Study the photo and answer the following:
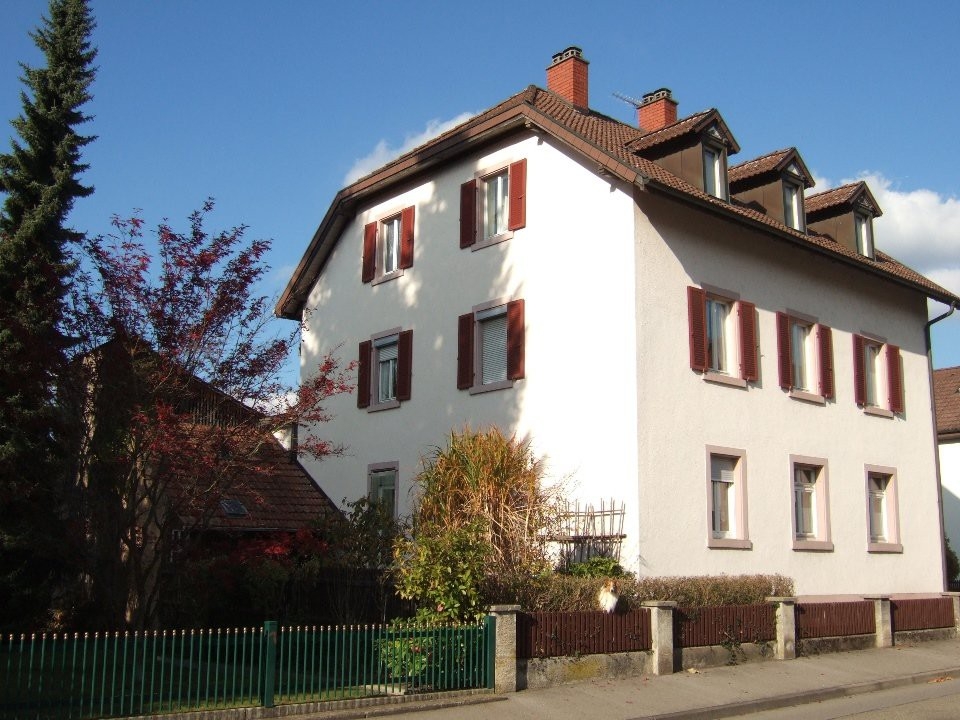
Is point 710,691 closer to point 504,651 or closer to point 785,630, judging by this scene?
A: point 504,651

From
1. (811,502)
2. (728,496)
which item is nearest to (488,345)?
(728,496)

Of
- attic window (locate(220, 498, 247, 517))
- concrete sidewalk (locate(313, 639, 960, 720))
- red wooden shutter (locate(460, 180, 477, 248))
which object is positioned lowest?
concrete sidewalk (locate(313, 639, 960, 720))

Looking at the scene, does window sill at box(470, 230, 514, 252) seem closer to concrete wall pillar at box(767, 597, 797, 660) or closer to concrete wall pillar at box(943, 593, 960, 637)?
concrete wall pillar at box(767, 597, 797, 660)

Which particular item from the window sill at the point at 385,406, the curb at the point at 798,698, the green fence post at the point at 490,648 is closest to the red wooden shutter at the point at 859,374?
the curb at the point at 798,698

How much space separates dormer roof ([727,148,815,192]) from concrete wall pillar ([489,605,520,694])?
38.0 ft

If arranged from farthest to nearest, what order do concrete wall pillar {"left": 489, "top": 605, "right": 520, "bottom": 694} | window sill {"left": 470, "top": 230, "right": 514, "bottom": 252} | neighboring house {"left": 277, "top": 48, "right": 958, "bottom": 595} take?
window sill {"left": 470, "top": 230, "right": 514, "bottom": 252} → neighboring house {"left": 277, "top": 48, "right": 958, "bottom": 595} → concrete wall pillar {"left": 489, "top": 605, "right": 520, "bottom": 694}

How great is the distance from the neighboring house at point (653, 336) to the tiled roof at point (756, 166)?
0.25 ft

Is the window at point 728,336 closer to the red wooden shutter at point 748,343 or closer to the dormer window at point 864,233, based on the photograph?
the red wooden shutter at point 748,343

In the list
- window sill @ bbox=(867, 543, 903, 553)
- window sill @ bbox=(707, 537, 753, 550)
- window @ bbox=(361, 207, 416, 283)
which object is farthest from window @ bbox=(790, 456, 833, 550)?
window @ bbox=(361, 207, 416, 283)

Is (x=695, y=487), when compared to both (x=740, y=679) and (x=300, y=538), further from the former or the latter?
(x=300, y=538)

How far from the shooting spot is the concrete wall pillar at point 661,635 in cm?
1398

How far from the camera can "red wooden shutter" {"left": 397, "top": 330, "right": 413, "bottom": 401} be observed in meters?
20.7

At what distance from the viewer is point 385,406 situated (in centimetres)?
2109

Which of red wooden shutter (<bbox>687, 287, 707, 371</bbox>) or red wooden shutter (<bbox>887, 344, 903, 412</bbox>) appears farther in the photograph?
red wooden shutter (<bbox>887, 344, 903, 412</bbox>)
